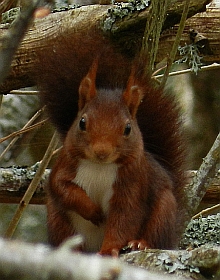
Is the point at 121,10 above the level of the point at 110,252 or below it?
above

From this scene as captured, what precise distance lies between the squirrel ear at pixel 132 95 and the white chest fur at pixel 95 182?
0.67ft

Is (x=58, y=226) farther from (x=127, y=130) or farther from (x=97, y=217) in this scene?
(x=127, y=130)

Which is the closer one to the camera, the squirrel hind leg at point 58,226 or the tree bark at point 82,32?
the squirrel hind leg at point 58,226

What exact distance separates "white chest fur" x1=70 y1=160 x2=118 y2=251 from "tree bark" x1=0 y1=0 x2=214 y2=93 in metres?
0.63

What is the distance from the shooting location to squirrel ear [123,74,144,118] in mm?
1737

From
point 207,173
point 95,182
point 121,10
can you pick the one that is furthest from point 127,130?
point 121,10

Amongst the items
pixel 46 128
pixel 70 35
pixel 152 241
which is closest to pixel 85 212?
pixel 152 241

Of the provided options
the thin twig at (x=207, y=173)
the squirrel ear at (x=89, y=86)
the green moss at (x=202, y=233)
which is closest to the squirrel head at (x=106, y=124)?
the squirrel ear at (x=89, y=86)

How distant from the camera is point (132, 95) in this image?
1.75 meters

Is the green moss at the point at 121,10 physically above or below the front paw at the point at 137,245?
above

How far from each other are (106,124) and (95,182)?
190 millimetres

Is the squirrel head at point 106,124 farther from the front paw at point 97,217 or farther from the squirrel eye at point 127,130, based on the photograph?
the front paw at point 97,217

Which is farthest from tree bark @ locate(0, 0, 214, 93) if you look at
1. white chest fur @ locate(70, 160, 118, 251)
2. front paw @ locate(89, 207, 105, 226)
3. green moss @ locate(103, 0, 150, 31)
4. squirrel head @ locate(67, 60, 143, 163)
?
front paw @ locate(89, 207, 105, 226)

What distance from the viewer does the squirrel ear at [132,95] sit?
5.70 feet
